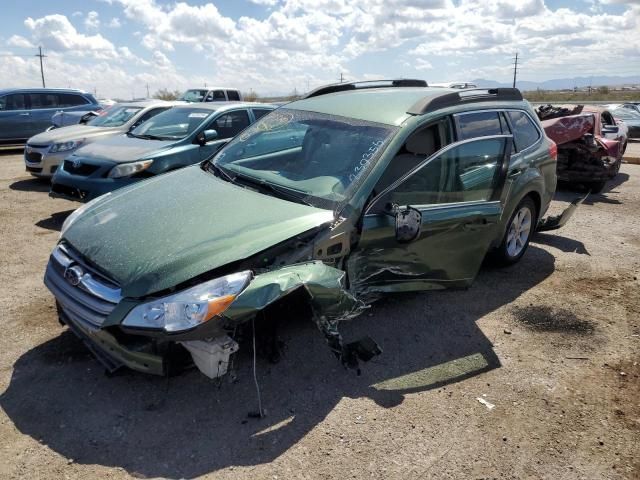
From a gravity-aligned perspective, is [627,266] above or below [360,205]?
below

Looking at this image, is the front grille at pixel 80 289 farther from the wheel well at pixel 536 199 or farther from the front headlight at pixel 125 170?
the wheel well at pixel 536 199

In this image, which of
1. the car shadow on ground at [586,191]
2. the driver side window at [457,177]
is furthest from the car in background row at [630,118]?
the driver side window at [457,177]

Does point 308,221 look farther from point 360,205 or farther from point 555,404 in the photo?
point 555,404

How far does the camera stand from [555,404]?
3.30 meters

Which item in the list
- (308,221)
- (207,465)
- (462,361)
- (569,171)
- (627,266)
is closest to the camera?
(207,465)

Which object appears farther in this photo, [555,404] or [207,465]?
[555,404]

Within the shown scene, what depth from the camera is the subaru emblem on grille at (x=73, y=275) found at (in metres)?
3.12

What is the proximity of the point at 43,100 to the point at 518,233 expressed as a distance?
1372 cm

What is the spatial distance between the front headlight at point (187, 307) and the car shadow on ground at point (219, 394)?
1.92 feet

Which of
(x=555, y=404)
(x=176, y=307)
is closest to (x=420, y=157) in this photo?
(x=555, y=404)

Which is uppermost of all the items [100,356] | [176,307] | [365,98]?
[365,98]

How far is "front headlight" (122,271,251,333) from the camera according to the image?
267cm

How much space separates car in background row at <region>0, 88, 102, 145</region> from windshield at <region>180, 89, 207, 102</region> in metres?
5.43

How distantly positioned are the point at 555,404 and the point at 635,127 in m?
19.4
